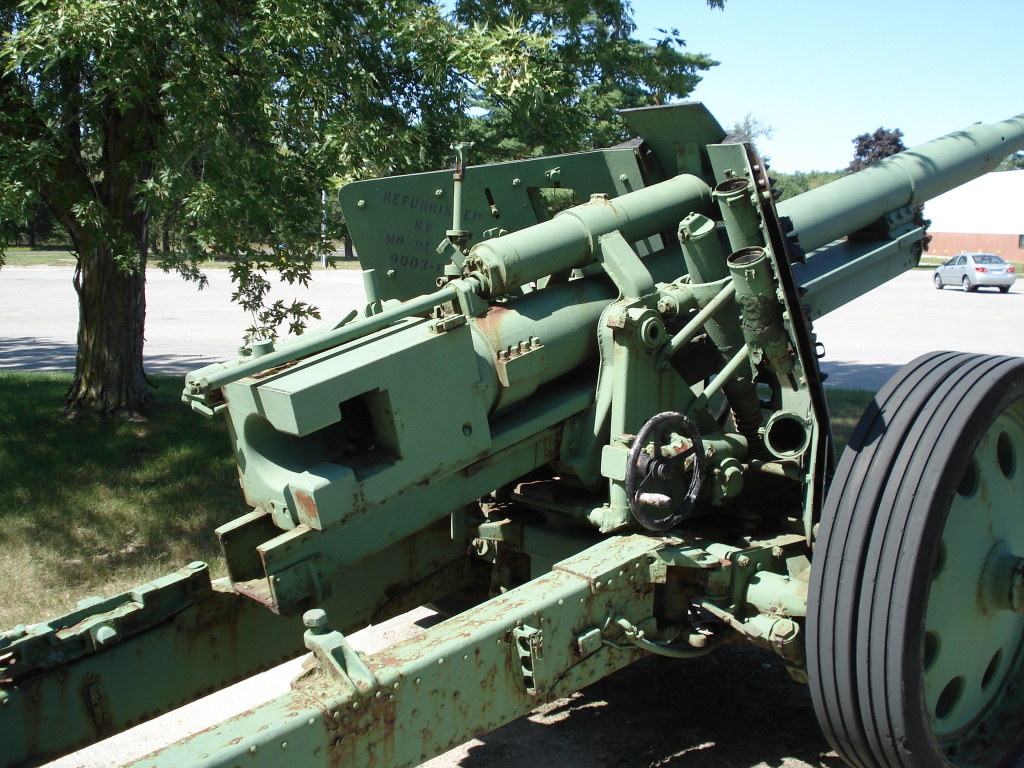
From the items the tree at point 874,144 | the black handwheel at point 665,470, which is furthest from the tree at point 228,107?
the tree at point 874,144

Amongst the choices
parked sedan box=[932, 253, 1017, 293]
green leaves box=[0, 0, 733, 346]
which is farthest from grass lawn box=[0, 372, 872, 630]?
parked sedan box=[932, 253, 1017, 293]

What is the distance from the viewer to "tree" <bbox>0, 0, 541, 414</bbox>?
505cm

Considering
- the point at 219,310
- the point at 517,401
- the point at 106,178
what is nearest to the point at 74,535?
the point at 106,178

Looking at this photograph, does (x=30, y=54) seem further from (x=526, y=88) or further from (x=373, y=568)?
(x=373, y=568)

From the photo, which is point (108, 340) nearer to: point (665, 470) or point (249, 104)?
point (249, 104)

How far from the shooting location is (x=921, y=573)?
9.02 feet

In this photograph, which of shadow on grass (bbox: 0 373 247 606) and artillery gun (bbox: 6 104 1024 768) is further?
shadow on grass (bbox: 0 373 247 606)

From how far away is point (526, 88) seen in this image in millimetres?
5352

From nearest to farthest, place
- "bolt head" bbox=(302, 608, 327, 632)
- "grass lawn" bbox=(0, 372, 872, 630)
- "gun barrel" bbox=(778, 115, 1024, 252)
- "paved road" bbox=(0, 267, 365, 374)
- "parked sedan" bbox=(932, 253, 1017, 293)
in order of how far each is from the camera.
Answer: "bolt head" bbox=(302, 608, 327, 632)
"gun barrel" bbox=(778, 115, 1024, 252)
"grass lawn" bbox=(0, 372, 872, 630)
"paved road" bbox=(0, 267, 365, 374)
"parked sedan" bbox=(932, 253, 1017, 293)

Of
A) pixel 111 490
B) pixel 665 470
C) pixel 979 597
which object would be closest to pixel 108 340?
pixel 111 490

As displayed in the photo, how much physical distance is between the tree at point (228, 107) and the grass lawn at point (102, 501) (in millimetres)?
1422

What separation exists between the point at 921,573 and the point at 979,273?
25.2 metres

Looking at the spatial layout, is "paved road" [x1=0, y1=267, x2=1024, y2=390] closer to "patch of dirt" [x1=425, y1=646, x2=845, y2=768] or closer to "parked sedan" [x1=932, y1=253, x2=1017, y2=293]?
"parked sedan" [x1=932, y1=253, x2=1017, y2=293]

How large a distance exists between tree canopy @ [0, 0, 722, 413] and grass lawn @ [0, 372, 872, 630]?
55.9 inches
